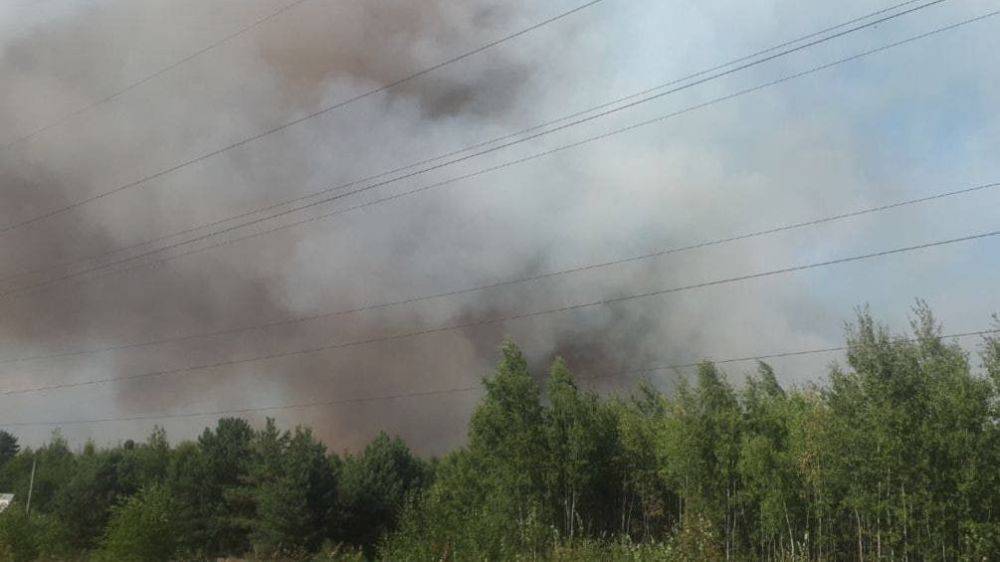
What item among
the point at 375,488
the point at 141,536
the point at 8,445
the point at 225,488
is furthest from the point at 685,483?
the point at 8,445

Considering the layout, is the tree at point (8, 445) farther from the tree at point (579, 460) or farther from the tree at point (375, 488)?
the tree at point (579, 460)

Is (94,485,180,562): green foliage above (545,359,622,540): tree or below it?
below

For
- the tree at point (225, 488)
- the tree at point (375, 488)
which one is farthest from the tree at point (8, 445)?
the tree at point (375, 488)

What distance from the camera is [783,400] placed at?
50.8 m

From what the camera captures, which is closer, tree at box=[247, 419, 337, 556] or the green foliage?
the green foliage

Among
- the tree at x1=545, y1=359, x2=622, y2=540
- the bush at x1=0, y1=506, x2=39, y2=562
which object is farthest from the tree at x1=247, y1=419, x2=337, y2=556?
the tree at x1=545, y1=359, x2=622, y2=540

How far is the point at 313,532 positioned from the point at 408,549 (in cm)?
3263

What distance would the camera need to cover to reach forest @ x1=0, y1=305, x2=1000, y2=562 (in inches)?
1139

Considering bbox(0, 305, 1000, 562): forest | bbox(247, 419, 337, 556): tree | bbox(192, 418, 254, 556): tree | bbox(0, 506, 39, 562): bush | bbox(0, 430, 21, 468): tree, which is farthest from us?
bbox(0, 430, 21, 468): tree

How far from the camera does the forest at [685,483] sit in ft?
94.9

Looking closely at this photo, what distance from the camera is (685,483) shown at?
41312 mm

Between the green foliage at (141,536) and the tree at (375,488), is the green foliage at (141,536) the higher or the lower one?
the lower one

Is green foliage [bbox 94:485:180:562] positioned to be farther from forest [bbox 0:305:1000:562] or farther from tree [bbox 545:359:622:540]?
tree [bbox 545:359:622:540]

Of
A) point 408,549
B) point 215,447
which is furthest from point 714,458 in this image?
point 215,447
